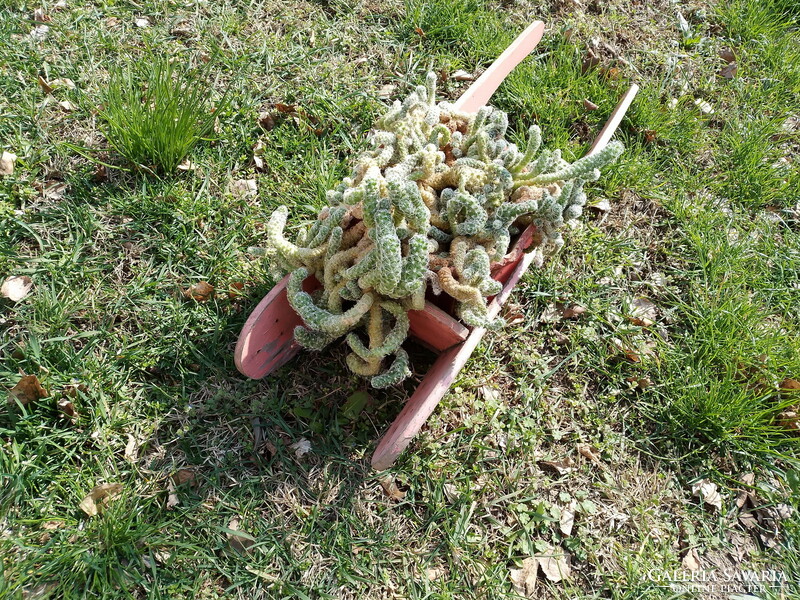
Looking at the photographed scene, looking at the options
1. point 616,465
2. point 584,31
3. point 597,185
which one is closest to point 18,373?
point 616,465

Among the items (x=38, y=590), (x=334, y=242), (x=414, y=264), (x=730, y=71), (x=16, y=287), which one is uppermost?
(x=730, y=71)

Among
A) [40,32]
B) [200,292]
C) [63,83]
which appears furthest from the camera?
[40,32]

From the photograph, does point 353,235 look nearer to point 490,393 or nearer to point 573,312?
point 490,393

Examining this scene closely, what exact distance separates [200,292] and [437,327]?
39.2 inches

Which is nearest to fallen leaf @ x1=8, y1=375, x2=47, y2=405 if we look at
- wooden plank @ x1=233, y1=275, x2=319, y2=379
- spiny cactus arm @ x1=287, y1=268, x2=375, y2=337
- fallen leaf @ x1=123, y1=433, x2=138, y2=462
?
fallen leaf @ x1=123, y1=433, x2=138, y2=462

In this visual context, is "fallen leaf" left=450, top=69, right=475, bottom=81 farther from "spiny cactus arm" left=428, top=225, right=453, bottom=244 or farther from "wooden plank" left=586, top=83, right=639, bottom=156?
"spiny cactus arm" left=428, top=225, right=453, bottom=244

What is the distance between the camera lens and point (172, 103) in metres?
2.23

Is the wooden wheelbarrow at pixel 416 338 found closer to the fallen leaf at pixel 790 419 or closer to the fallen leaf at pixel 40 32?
the fallen leaf at pixel 790 419

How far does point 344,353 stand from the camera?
2.14 meters

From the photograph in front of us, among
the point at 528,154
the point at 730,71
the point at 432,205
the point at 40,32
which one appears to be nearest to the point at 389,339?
the point at 432,205

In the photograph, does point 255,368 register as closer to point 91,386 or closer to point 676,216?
point 91,386

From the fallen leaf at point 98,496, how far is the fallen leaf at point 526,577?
1.33 m

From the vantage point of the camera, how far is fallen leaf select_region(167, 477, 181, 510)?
1.86 meters

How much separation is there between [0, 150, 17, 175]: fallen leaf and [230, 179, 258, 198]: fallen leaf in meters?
0.87
